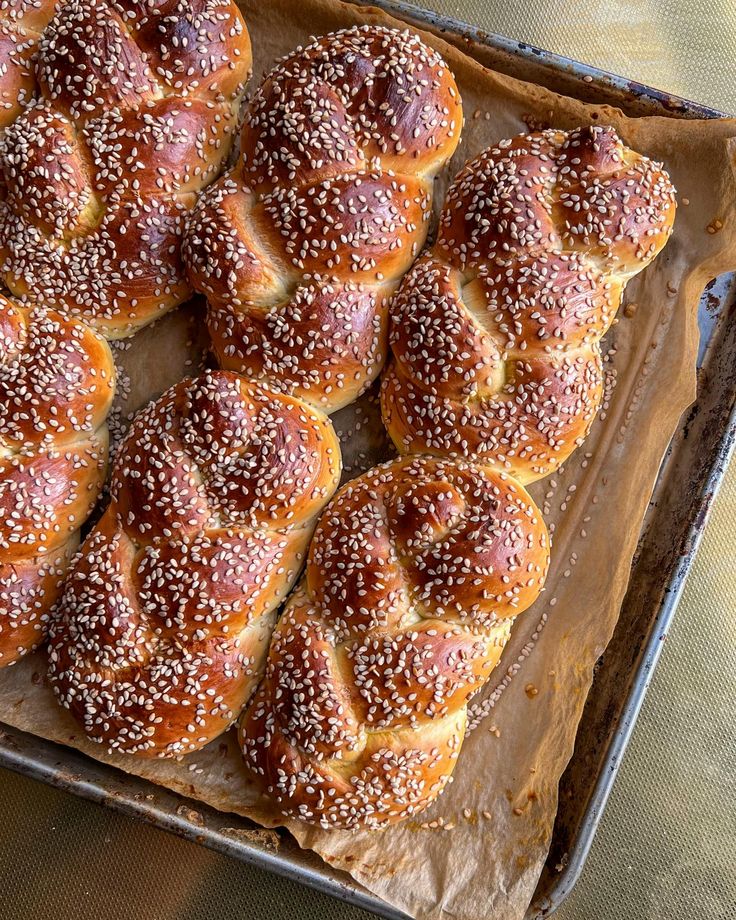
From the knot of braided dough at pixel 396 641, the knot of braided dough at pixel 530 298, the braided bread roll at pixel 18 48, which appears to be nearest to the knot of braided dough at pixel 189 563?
the knot of braided dough at pixel 396 641

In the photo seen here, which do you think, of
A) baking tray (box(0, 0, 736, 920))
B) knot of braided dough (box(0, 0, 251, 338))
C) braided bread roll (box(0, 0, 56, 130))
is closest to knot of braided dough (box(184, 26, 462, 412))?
knot of braided dough (box(0, 0, 251, 338))

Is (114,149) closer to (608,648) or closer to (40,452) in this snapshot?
Answer: (40,452)

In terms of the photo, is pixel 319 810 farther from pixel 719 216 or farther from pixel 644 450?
pixel 719 216

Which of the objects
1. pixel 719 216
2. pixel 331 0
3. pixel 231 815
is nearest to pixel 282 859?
pixel 231 815

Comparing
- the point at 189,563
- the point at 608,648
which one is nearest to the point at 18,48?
the point at 189,563

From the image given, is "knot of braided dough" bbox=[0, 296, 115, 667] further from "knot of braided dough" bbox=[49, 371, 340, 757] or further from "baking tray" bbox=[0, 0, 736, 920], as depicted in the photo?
"baking tray" bbox=[0, 0, 736, 920]

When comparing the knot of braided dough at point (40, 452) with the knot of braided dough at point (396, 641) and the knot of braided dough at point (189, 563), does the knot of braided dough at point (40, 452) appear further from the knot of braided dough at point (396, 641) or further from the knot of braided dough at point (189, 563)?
the knot of braided dough at point (396, 641)
